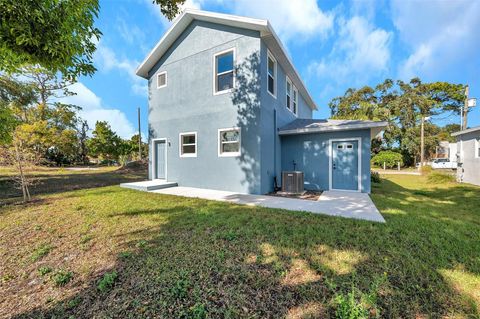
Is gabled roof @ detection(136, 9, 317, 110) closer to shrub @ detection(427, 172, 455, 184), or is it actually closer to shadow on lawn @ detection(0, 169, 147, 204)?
shadow on lawn @ detection(0, 169, 147, 204)

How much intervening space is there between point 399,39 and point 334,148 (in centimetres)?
1499

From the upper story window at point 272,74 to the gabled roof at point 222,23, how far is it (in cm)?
27

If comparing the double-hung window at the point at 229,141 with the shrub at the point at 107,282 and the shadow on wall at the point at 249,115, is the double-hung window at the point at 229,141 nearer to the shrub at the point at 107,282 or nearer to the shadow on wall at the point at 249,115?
the shadow on wall at the point at 249,115

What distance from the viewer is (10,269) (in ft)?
9.93

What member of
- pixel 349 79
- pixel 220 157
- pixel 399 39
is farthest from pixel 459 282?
pixel 349 79

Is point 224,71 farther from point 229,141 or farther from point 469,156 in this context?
point 469,156

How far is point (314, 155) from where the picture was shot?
8875 mm

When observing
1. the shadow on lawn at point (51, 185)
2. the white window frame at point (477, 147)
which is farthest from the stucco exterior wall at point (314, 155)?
the white window frame at point (477, 147)

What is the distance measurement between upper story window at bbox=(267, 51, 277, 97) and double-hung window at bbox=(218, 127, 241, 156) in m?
2.30

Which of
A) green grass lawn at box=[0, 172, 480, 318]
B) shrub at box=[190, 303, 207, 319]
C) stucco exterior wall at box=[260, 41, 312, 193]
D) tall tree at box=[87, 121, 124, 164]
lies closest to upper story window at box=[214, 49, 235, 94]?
stucco exterior wall at box=[260, 41, 312, 193]

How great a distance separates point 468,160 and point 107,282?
18.3m

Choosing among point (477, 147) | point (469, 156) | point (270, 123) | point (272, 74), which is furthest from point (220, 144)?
point (469, 156)

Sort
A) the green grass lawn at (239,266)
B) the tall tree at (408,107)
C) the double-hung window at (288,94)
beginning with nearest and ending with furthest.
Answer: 1. the green grass lawn at (239,266)
2. the double-hung window at (288,94)
3. the tall tree at (408,107)

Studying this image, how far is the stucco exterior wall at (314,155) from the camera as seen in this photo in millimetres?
8030
